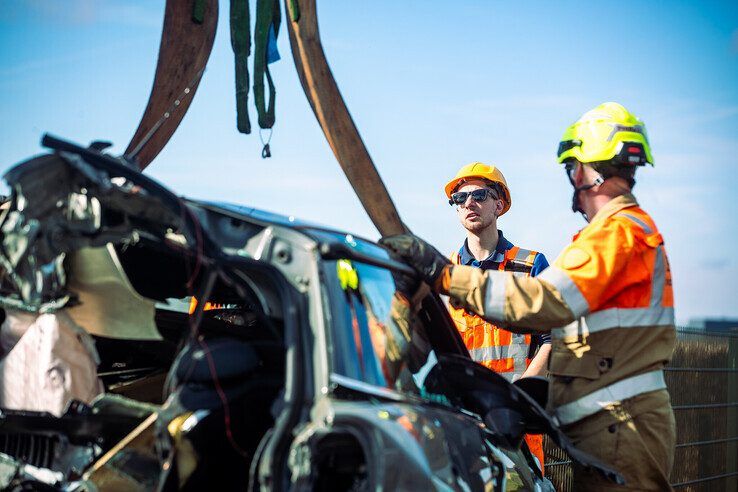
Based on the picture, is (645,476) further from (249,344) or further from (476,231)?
(476,231)

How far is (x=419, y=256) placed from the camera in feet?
13.3

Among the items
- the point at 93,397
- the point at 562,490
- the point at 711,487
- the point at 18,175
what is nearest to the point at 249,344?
the point at 93,397

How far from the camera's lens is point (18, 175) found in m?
3.03

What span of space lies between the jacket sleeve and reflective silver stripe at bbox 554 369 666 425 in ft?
1.16

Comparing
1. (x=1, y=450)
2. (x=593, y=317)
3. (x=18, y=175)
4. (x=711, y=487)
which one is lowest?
(x=711, y=487)

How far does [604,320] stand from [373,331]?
1239 mm

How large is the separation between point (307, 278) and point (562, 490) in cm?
463

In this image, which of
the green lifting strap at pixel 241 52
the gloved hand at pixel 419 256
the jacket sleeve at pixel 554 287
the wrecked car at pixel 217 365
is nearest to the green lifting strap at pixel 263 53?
the green lifting strap at pixel 241 52

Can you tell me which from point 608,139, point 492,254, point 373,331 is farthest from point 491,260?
point 373,331

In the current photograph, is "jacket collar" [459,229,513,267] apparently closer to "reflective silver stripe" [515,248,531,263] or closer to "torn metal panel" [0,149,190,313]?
"reflective silver stripe" [515,248,531,263]

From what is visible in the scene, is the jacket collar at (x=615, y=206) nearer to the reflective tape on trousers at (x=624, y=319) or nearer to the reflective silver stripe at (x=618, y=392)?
the reflective tape on trousers at (x=624, y=319)

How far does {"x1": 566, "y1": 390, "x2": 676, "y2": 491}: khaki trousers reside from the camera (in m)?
3.96

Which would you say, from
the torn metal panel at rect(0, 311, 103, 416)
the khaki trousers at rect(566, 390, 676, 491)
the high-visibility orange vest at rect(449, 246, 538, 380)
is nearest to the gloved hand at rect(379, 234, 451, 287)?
the khaki trousers at rect(566, 390, 676, 491)

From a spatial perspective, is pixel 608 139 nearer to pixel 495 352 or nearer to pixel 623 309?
pixel 623 309
